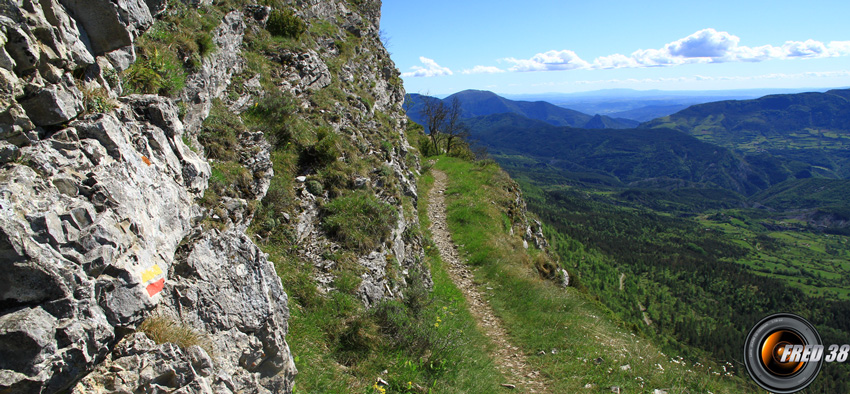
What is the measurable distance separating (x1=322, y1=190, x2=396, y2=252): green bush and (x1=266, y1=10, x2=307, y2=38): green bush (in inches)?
519

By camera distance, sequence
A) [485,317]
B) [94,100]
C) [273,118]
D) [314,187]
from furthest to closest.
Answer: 1. [485,317]
2. [273,118]
3. [314,187]
4. [94,100]

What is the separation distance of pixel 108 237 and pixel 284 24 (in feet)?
67.6

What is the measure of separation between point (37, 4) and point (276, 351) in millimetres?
6263

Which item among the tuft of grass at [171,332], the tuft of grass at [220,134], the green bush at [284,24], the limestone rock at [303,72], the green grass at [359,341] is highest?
Answer: the green bush at [284,24]

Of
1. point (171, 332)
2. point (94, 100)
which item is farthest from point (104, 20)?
point (171, 332)

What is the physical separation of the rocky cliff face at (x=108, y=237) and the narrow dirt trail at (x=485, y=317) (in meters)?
7.67

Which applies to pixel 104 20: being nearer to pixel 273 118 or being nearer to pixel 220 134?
pixel 220 134

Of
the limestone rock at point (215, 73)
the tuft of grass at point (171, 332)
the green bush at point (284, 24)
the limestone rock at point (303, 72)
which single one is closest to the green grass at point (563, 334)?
the tuft of grass at point (171, 332)

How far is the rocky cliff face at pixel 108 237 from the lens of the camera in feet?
11.9

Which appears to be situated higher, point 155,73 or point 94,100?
point 155,73

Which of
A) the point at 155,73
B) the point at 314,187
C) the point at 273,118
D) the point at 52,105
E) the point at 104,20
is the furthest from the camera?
the point at 273,118

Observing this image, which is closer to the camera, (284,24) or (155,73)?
(155,73)

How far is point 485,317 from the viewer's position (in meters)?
15.1

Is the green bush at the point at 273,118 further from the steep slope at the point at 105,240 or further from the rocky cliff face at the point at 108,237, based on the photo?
the steep slope at the point at 105,240
